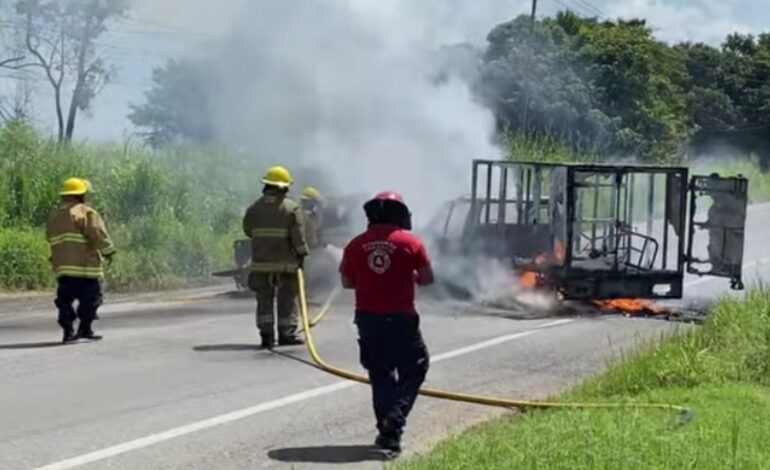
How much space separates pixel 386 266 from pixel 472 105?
56.5ft

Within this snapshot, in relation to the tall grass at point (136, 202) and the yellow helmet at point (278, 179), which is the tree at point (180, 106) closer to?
the tall grass at point (136, 202)

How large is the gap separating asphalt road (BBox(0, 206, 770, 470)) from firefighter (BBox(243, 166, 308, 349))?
522 millimetres

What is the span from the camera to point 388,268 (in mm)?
8477

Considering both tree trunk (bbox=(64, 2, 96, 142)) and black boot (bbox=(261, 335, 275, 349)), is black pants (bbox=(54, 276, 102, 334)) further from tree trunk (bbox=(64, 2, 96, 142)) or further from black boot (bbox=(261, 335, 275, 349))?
tree trunk (bbox=(64, 2, 96, 142))

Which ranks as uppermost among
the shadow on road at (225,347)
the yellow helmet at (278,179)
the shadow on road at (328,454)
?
the yellow helmet at (278,179)

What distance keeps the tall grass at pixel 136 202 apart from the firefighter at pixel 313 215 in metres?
3.76

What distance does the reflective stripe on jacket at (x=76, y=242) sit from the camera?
1309 centimetres

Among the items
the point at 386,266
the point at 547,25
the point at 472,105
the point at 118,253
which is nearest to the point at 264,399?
the point at 386,266

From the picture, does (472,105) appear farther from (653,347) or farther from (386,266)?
(386,266)

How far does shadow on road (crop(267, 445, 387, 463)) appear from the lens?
27.1 feet

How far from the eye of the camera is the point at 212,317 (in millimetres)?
16031

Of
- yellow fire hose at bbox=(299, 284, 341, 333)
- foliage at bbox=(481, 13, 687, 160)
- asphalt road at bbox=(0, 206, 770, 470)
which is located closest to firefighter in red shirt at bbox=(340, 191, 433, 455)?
asphalt road at bbox=(0, 206, 770, 470)

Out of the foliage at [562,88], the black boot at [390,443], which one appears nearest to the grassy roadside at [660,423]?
the black boot at [390,443]

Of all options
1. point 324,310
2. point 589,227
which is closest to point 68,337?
point 324,310
